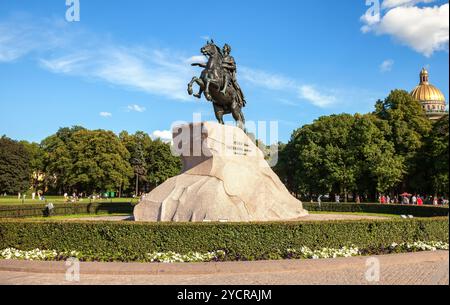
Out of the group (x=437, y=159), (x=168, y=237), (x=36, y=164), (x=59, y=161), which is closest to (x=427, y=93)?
(x=437, y=159)

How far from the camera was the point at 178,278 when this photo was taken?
1100cm

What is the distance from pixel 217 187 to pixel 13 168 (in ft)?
231

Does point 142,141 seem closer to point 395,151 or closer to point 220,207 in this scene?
point 395,151

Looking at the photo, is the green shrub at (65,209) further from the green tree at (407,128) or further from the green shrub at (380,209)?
the green tree at (407,128)

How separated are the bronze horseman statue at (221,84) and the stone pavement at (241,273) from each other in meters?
12.2

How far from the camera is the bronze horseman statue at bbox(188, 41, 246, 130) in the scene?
22297 millimetres

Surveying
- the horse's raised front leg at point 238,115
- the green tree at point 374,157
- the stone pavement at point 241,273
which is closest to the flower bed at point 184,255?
the stone pavement at point 241,273

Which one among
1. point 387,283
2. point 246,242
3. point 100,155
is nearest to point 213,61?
point 246,242

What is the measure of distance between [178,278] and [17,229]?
22.4 feet

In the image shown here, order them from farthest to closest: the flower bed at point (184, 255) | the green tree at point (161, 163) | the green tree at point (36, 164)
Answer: the green tree at point (36, 164) → the green tree at point (161, 163) → the flower bed at point (184, 255)

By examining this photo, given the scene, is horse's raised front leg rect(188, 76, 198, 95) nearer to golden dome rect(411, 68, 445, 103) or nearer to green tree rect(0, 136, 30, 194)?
green tree rect(0, 136, 30, 194)

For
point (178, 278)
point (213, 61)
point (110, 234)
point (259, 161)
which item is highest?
point (213, 61)

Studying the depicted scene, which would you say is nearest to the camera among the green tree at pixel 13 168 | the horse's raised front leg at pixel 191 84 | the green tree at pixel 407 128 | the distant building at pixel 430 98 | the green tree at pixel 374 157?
the horse's raised front leg at pixel 191 84

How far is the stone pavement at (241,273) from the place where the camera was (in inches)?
415
